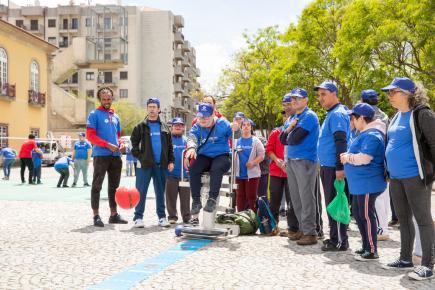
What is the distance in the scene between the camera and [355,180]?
605 cm

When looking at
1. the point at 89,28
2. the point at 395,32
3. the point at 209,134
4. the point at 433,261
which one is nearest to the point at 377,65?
the point at 395,32

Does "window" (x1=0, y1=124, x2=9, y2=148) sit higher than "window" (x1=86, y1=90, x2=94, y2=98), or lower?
lower

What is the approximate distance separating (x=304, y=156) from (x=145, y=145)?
2.83m

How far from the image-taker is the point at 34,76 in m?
42.2

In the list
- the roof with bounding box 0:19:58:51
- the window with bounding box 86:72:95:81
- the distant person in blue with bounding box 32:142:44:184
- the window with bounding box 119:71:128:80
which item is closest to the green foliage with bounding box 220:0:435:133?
the distant person in blue with bounding box 32:142:44:184

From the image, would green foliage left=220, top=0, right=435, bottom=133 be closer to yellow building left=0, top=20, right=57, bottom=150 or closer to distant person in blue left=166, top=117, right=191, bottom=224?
distant person in blue left=166, top=117, right=191, bottom=224

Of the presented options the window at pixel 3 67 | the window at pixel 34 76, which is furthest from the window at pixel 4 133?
the window at pixel 34 76

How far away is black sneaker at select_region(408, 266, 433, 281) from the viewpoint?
16.8 ft

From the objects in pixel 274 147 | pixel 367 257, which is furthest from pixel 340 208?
pixel 274 147

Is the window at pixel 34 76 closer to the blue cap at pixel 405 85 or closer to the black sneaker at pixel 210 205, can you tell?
the black sneaker at pixel 210 205

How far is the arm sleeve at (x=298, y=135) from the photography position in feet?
23.0

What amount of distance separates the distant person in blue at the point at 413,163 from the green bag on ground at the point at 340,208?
2.67 ft

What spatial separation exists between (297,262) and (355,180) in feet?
3.57

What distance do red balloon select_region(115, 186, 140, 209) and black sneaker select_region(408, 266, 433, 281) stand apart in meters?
4.48
